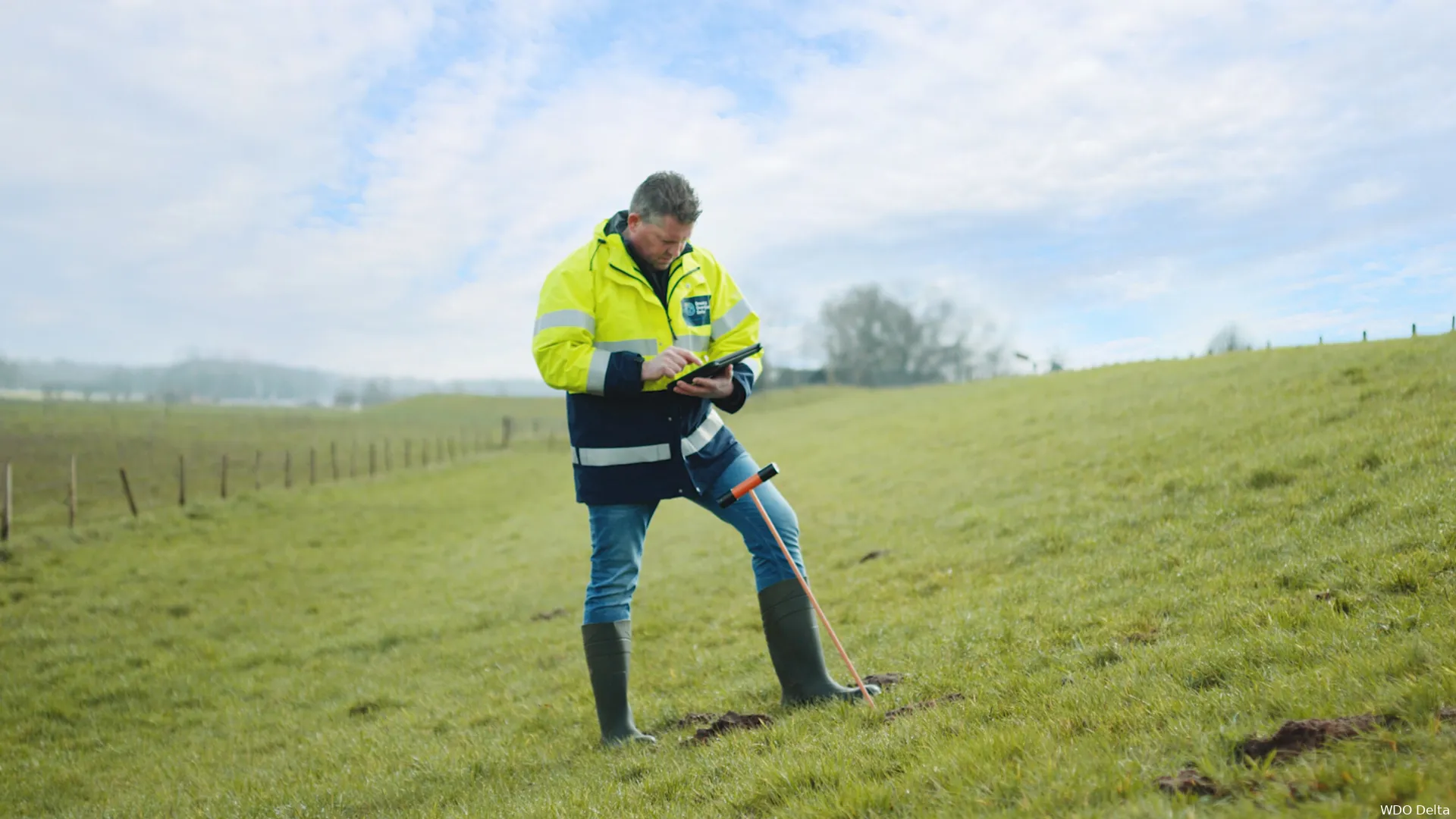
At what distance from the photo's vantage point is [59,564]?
66.3ft

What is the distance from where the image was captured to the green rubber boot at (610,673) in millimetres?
5793

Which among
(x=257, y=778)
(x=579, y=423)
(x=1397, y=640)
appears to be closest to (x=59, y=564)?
(x=257, y=778)

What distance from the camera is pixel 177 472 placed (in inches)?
1683

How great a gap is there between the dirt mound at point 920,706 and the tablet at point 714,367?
2300mm

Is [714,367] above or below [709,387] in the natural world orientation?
above

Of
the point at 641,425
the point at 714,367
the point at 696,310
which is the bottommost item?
the point at 641,425

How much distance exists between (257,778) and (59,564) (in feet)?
59.3

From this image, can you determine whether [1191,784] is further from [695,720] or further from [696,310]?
[696,310]

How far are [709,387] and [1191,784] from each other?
3.35 meters

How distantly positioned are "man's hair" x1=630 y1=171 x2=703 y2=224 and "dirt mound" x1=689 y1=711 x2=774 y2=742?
3130 millimetres

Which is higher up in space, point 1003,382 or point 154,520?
point 1003,382

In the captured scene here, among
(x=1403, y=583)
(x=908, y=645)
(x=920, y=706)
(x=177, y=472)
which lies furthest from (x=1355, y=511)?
(x=177, y=472)

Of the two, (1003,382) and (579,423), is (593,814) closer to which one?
(579,423)

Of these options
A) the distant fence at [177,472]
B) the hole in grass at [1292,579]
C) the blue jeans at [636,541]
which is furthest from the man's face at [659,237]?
the distant fence at [177,472]
